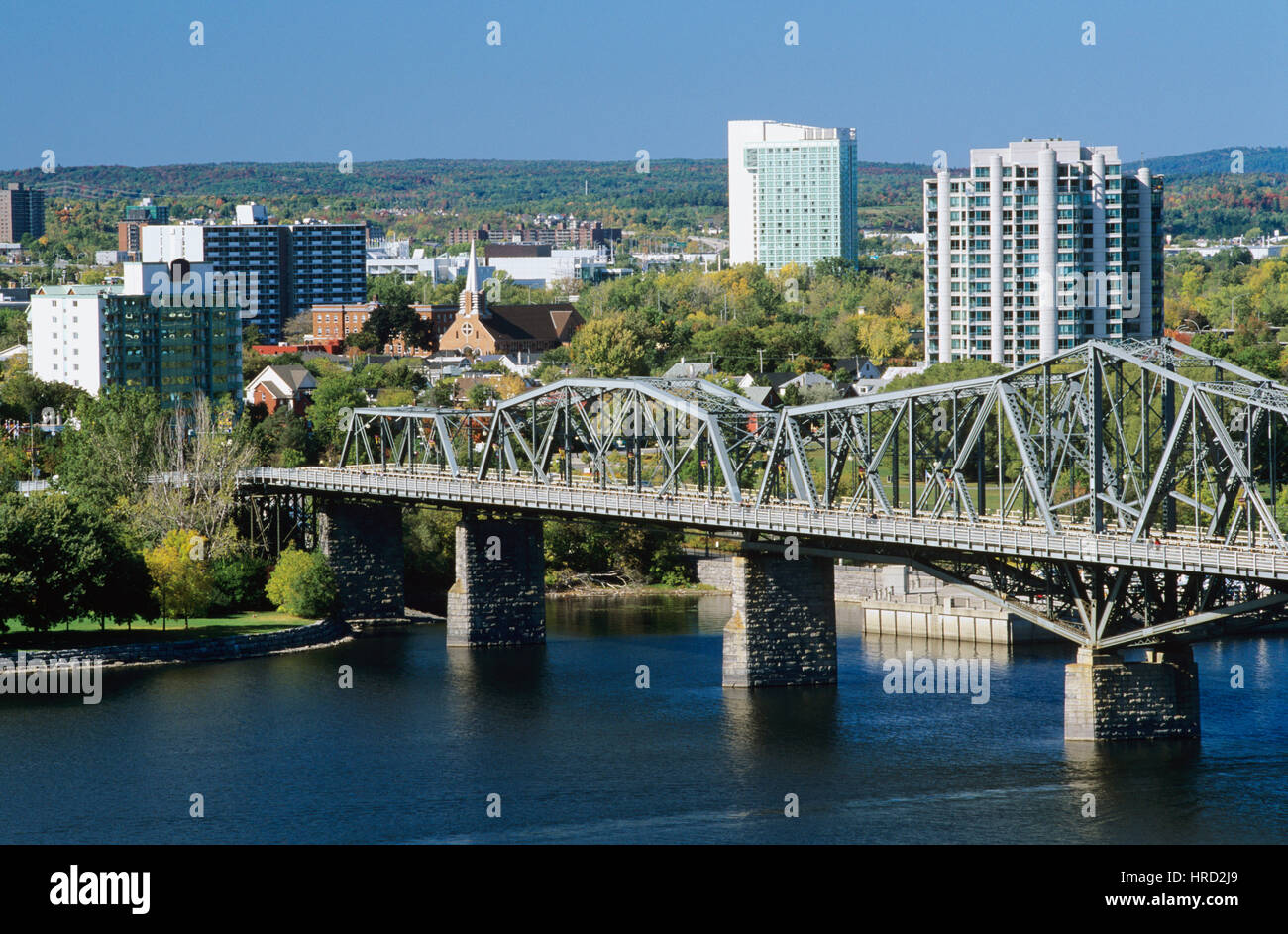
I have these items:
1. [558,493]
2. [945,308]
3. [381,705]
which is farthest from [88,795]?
[945,308]

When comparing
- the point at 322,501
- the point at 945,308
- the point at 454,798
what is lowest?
the point at 454,798

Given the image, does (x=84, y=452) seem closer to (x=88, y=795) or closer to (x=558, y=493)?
(x=558, y=493)

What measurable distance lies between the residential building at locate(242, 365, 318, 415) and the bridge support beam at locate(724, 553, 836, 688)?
236ft

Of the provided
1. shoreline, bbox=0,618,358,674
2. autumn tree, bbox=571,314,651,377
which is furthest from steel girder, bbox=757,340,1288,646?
autumn tree, bbox=571,314,651,377

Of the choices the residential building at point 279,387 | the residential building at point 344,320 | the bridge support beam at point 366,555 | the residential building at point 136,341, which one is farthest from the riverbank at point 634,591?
the residential building at point 344,320

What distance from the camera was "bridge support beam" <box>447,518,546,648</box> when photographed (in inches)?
3039

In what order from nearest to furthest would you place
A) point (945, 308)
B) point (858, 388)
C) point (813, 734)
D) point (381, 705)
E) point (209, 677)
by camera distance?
point (813, 734) < point (381, 705) < point (209, 677) < point (858, 388) < point (945, 308)

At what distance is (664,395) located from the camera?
72.4 meters

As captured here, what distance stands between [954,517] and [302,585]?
28.4 m

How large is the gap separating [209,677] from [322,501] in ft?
60.0

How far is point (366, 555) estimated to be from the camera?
85.0 meters

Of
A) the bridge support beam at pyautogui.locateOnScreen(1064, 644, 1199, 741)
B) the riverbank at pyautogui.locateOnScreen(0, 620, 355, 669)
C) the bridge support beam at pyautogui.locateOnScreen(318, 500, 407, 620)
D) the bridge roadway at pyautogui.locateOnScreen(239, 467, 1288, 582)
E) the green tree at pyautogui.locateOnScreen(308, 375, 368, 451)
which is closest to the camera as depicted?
the bridge roadway at pyautogui.locateOnScreen(239, 467, 1288, 582)

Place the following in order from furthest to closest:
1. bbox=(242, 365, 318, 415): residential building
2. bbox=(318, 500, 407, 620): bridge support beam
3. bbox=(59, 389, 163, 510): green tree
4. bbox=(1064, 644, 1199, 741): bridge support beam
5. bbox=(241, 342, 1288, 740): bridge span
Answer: bbox=(242, 365, 318, 415): residential building, bbox=(59, 389, 163, 510): green tree, bbox=(318, 500, 407, 620): bridge support beam, bbox=(1064, 644, 1199, 741): bridge support beam, bbox=(241, 342, 1288, 740): bridge span

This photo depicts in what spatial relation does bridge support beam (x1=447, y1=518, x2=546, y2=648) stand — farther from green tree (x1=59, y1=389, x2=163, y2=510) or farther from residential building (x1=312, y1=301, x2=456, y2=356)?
residential building (x1=312, y1=301, x2=456, y2=356)
